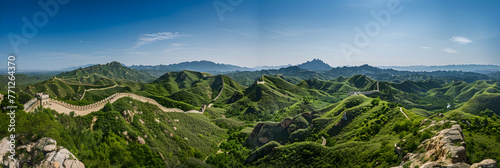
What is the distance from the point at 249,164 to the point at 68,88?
115m

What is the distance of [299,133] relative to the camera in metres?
55.5

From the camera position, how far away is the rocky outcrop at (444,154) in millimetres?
21281

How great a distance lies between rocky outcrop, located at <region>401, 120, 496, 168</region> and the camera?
838 inches

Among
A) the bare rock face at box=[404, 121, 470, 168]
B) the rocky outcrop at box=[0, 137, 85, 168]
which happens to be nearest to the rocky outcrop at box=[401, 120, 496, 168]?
the bare rock face at box=[404, 121, 470, 168]

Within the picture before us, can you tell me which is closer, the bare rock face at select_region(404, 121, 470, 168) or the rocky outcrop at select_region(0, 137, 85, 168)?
the rocky outcrop at select_region(0, 137, 85, 168)

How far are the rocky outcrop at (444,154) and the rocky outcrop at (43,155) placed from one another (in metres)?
33.6

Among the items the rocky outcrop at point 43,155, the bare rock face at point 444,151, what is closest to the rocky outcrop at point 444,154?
the bare rock face at point 444,151

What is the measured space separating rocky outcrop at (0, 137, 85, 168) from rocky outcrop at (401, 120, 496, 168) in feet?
110

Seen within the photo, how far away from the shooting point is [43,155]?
21.8m

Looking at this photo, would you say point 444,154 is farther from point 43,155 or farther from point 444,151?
point 43,155

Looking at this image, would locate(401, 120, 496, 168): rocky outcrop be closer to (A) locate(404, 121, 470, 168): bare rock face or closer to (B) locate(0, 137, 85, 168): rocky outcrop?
(A) locate(404, 121, 470, 168): bare rock face

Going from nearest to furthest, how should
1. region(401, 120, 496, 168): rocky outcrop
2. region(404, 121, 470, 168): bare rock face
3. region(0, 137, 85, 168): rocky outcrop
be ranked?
region(0, 137, 85, 168): rocky outcrop, region(401, 120, 496, 168): rocky outcrop, region(404, 121, 470, 168): bare rock face

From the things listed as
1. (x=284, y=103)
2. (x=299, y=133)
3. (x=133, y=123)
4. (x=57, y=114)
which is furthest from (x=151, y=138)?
(x=284, y=103)

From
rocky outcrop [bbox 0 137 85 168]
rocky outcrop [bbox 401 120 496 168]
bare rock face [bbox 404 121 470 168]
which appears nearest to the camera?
rocky outcrop [bbox 0 137 85 168]
